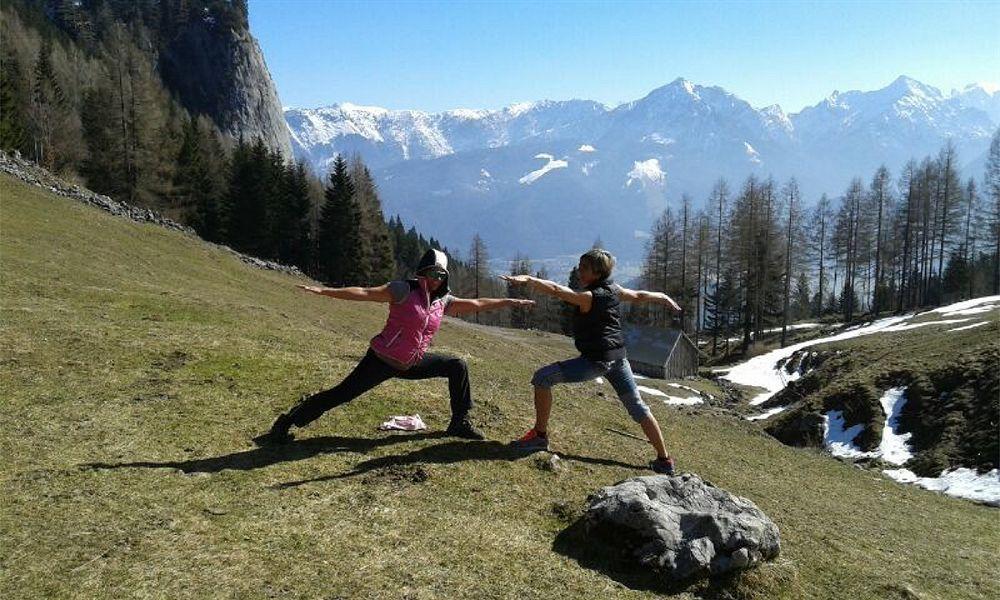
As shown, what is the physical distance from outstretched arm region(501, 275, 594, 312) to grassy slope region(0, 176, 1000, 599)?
8.19 ft

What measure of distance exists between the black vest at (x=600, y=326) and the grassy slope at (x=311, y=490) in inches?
72.1

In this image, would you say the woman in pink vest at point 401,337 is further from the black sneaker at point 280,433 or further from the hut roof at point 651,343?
the hut roof at point 651,343

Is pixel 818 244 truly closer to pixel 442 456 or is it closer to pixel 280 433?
pixel 442 456

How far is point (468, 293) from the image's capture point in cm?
11669

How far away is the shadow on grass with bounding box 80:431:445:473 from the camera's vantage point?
783cm

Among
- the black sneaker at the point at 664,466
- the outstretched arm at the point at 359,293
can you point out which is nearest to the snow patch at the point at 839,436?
the black sneaker at the point at 664,466

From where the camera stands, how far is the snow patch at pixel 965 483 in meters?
16.5

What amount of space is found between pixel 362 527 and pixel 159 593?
6.60ft

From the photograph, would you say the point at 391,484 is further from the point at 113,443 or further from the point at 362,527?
the point at 113,443

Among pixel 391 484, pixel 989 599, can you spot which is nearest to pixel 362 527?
pixel 391 484

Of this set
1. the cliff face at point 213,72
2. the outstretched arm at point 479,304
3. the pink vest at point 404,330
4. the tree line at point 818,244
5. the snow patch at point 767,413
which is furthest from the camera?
the cliff face at point 213,72

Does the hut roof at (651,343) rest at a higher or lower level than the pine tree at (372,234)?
lower

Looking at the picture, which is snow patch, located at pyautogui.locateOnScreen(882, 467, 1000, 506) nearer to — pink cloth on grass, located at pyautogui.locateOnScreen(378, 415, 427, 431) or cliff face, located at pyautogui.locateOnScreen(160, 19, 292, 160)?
pink cloth on grass, located at pyautogui.locateOnScreen(378, 415, 427, 431)

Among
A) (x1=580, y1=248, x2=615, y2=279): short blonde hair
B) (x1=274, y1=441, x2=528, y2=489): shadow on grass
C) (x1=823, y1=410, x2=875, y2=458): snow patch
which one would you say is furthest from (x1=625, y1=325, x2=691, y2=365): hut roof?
(x1=580, y1=248, x2=615, y2=279): short blonde hair
